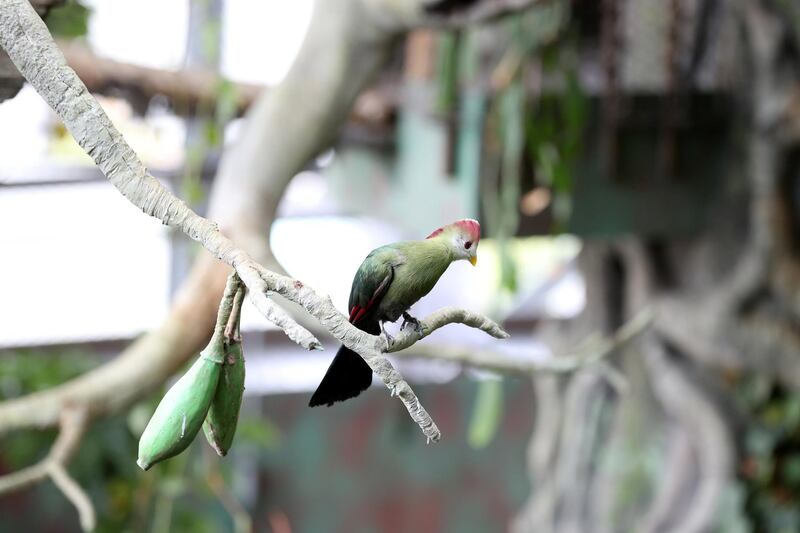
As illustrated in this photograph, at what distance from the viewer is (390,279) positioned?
17.1 inches

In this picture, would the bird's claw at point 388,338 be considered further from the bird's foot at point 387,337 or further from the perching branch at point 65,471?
the perching branch at point 65,471

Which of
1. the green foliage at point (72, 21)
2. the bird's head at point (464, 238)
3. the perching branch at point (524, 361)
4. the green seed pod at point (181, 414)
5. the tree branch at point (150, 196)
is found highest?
the tree branch at point (150, 196)

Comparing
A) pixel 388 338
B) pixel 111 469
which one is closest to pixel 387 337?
pixel 388 338

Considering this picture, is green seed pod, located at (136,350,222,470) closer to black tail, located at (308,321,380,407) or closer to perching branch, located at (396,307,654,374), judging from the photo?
black tail, located at (308,321,380,407)

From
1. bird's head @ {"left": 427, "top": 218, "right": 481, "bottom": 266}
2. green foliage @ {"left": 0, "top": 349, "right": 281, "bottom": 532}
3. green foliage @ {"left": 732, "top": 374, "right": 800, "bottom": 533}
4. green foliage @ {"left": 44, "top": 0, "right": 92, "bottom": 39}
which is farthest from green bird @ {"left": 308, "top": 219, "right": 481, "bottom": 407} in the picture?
green foliage @ {"left": 732, "top": 374, "right": 800, "bottom": 533}

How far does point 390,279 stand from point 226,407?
0.27 feet

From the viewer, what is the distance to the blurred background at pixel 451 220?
1228 millimetres

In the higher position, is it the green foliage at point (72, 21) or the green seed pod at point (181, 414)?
the green seed pod at point (181, 414)

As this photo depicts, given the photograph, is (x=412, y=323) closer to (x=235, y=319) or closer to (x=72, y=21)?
(x=235, y=319)

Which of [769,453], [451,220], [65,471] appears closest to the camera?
[65,471]

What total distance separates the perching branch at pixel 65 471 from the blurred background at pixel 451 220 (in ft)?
0.08

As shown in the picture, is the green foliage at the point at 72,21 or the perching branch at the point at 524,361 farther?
the green foliage at the point at 72,21

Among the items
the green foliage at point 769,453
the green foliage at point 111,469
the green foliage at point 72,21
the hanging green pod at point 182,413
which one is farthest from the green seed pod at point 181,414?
the green foliage at point 769,453

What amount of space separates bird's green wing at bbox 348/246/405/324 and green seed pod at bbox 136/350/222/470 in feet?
0.24
